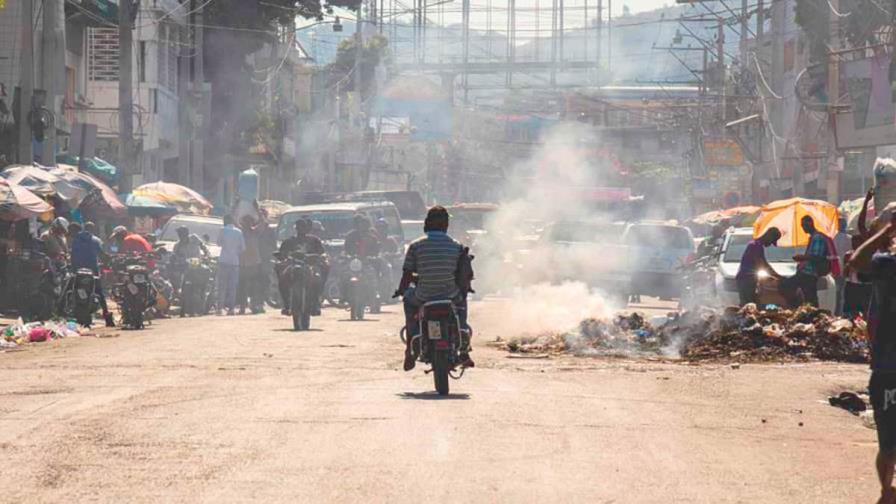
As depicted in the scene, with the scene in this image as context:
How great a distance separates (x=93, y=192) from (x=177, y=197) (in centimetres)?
815

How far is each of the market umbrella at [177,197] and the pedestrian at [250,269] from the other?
735 cm

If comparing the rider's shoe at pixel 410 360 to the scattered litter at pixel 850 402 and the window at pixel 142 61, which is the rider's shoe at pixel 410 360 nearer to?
the scattered litter at pixel 850 402

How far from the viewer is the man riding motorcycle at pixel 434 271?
13742 mm

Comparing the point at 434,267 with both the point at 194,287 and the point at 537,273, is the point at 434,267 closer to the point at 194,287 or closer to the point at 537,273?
the point at 194,287

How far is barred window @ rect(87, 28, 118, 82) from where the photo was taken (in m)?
46.1

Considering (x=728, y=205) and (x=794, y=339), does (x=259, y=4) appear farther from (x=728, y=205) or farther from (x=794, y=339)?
(x=794, y=339)

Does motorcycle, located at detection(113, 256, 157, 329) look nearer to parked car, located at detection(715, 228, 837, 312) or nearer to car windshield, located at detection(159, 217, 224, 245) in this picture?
parked car, located at detection(715, 228, 837, 312)

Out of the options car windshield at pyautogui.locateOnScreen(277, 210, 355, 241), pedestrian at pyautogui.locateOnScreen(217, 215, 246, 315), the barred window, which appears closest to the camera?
pedestrian at pyautogui.locateOnScreen(217, 215, 246, 315)

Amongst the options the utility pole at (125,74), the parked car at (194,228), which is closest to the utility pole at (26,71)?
the parked car at (194,228)

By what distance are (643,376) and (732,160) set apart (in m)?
63.9

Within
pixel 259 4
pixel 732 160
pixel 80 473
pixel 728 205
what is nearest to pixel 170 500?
pixel 80 473

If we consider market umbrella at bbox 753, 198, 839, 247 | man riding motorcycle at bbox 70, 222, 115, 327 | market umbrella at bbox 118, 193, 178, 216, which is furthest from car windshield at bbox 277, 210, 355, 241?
market umbrella at bbox 753, 198, 839, 247

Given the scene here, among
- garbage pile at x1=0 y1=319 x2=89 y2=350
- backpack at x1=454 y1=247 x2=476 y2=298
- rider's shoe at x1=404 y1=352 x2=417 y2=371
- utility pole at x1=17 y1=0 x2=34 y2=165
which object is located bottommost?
garbage pile at x1=0 y1=319 x2=89 y2=350

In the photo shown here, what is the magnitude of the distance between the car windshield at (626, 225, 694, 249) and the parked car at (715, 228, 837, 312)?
15.9 ft
